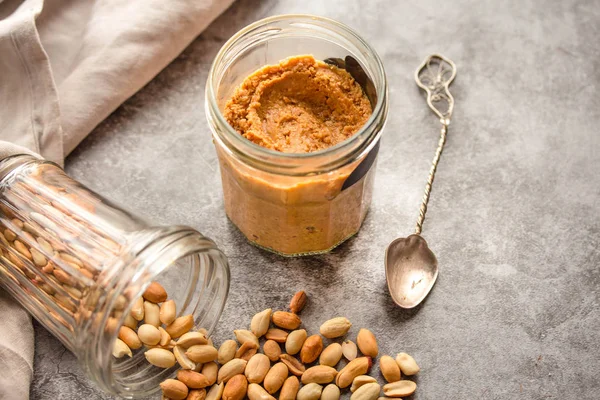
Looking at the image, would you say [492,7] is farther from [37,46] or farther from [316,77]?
[37,46]

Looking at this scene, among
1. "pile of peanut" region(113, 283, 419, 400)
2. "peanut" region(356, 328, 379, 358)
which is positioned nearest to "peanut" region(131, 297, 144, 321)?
"pile of peanut" region(113, 283, 419, 400)

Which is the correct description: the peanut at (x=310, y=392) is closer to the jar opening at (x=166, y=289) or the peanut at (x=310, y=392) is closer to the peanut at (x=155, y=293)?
the jar opening at (x=166, y=289)

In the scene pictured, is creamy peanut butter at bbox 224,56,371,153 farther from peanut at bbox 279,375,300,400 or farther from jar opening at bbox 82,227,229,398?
peanut at bbox 279,375,300,400

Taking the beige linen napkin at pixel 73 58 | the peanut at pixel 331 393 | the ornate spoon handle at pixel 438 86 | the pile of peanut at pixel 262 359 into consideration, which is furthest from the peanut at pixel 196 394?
the ornate spoon handle at pixel 438 86

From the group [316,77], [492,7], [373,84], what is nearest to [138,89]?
[316,77]

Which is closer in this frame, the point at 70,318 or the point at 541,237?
the point at 70,318
